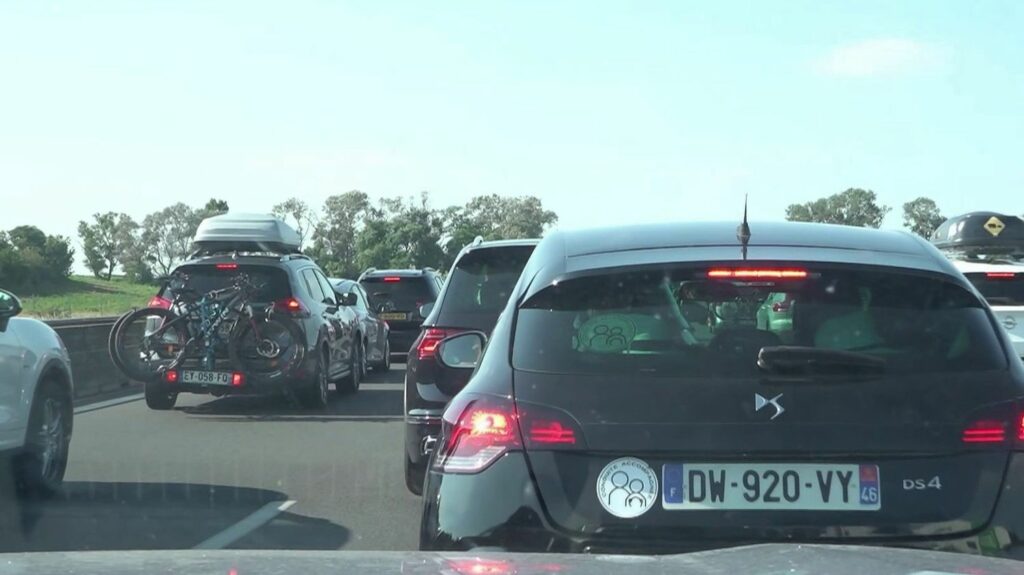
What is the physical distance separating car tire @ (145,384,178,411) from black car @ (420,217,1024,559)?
12.2m

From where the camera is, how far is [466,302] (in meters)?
9.52

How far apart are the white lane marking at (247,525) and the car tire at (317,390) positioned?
684cm

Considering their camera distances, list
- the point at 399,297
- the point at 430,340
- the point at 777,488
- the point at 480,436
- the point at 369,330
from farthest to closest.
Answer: the point at 399,297
the point at 369,330
the point at 430,340
the point at 480,436
the point at 777,488

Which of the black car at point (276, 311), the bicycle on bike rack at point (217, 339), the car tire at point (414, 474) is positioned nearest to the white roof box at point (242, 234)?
the black car at point (276, 311)

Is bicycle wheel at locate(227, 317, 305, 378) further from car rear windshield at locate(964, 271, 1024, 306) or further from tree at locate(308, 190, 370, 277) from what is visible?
tree at locate(308, 190, 370, 277)

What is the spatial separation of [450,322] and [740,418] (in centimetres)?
531

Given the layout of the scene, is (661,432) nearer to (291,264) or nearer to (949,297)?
(949,297)

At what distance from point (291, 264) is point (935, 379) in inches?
514

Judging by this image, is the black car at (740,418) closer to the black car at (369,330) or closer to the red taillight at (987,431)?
the red taillight at (987,431)

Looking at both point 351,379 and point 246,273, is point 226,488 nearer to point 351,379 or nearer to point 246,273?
point 246,273

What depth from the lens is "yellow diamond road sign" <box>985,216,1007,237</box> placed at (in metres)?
15.3

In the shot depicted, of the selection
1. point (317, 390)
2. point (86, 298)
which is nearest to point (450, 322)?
point (317, 390)

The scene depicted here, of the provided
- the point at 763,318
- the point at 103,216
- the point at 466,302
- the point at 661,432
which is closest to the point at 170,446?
the point at 466,302

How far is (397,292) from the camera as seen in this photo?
25.8 metres
